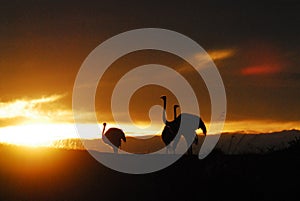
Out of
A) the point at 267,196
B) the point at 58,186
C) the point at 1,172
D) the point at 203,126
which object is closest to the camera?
the point at 267,196

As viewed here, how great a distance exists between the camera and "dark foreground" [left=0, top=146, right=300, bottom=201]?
16750 millimetres

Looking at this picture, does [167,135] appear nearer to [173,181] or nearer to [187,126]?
[187,126]

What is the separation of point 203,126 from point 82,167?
51.1ft

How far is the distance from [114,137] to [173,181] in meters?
20.1

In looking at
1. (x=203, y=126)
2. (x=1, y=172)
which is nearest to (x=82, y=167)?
(x=1, y=172)

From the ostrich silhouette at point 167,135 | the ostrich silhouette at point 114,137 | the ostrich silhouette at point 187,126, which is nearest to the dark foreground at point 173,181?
the ostrich silhouette at point 187,126

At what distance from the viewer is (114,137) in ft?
124

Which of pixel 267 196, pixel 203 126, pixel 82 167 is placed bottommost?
pixel 267 196

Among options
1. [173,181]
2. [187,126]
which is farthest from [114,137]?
[173,181]

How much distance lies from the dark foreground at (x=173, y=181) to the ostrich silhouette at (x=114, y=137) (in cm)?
1666

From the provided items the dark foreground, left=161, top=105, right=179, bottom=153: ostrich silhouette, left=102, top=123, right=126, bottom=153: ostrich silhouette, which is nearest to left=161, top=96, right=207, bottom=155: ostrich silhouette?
left=161, top=105, right=179, bottom=153: ostrich silhouette

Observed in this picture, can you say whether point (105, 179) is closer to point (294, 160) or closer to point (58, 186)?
point (58, 186)

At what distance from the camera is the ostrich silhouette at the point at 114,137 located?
3740 centimetres

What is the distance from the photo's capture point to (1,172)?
19.3m
